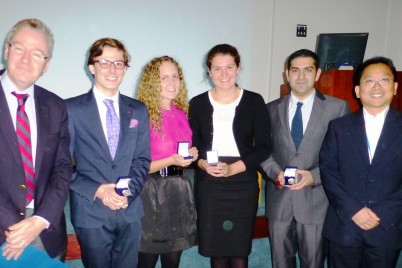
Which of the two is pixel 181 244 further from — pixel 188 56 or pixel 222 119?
pixel 188 56

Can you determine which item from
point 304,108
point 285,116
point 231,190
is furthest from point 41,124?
point 304,108

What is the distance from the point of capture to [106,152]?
6.57ft

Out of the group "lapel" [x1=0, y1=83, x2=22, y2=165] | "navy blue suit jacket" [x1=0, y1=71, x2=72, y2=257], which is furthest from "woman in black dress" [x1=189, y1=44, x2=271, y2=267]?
"lapel" [x1=0, y1=83, x2=22, y2=165]

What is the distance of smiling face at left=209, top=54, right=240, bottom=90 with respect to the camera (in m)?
2.39

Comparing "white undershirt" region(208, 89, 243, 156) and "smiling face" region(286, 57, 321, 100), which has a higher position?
"smiling face" region(286, 57, 321, 100)

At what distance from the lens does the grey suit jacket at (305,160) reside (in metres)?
2.39

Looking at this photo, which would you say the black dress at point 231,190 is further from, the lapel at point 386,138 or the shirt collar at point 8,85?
the shirt collar at point 8,85

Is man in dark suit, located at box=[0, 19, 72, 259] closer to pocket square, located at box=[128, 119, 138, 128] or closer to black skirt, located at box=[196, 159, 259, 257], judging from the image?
pocket square, located at box=[128, 119, 138, 128]

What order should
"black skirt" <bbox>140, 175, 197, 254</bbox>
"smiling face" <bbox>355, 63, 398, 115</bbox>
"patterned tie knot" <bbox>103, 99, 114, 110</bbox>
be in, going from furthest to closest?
"black skirt" <bbox>140, 175, 197, 254</bbox>
"smiling face" <bbox>355, 63, 398, 115</bbox>
"patterned tie knot" <bbox>103, 99, 114, 110</bbox>

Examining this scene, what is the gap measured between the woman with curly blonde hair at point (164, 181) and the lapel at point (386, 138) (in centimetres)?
111

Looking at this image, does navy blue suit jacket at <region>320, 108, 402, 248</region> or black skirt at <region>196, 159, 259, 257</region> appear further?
black skirt at <region>196, 159, 259, 257</region>

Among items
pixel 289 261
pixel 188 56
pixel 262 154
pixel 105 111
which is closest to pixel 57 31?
pixel 188 56

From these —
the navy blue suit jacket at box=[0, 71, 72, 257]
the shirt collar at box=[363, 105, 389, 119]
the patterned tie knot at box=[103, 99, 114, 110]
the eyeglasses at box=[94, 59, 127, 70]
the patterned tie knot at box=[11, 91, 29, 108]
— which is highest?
the eyeglasses at box=[94, 59, 127, 70]

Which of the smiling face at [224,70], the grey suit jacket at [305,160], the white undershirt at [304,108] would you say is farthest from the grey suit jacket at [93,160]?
the white undershirt at [304,108]
